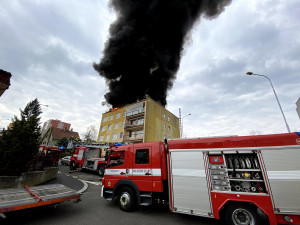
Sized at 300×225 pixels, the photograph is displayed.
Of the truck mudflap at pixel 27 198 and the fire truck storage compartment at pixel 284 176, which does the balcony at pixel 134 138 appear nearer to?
the truck mudflap at pixel 27 198

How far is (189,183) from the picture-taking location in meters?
4.10

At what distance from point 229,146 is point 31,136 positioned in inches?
373

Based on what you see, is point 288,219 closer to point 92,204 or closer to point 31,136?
point 92,204

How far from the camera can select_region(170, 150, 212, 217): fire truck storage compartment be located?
152 inches

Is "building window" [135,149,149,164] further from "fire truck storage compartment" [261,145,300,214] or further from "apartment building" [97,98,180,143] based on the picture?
"apartment building" [97,98,180,143]

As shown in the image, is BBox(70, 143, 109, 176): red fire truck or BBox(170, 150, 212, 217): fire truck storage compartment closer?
BBox(170, 150, 212, 217): fire truck storage compartment

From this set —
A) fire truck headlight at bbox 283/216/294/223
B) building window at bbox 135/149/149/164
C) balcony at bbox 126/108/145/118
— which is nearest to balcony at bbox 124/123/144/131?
balcony at bbox 126/108/145/118

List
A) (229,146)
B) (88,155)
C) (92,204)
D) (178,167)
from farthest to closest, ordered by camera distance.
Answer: (88,155), (92,204), (178,167), (229,146)

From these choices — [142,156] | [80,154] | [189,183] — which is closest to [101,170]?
[80,154]

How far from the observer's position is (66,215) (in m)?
4.49

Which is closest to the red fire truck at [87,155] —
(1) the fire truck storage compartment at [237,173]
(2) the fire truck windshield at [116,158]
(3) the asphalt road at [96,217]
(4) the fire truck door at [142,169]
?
(2) the fire truck windshield at [116,158]

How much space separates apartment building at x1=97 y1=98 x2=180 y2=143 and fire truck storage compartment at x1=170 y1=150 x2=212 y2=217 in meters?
21.9

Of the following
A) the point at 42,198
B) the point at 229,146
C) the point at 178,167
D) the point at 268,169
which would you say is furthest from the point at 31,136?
the point at 268,169

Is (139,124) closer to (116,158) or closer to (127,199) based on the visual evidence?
(116,158)
